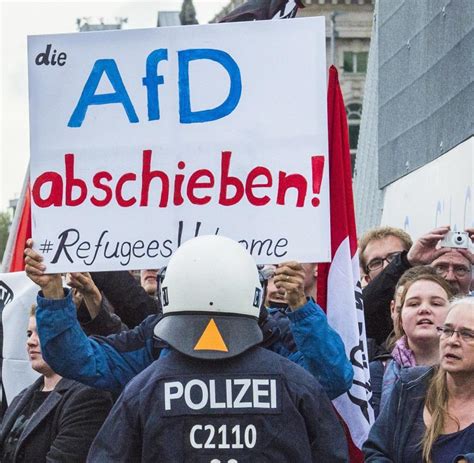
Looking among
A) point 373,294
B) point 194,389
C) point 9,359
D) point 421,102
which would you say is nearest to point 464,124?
point 421,102

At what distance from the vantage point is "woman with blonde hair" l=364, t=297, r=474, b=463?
16.9ft

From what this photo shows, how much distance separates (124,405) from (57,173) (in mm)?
1313

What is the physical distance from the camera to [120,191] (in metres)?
5.48

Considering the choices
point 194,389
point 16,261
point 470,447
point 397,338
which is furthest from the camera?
point 16,261

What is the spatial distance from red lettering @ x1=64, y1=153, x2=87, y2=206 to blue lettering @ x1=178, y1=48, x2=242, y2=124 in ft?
1.39

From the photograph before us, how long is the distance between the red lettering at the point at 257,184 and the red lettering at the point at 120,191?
1.38 feet

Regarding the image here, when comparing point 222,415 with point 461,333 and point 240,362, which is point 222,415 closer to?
point 240,362

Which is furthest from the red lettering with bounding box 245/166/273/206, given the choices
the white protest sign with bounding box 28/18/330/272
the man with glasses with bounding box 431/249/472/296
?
the man with glasses with bounding box 431/249/472/296

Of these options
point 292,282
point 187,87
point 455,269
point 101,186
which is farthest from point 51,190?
point 455,269

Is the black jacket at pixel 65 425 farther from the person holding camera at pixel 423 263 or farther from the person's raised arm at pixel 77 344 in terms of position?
the person holding camera at pixel 423 263

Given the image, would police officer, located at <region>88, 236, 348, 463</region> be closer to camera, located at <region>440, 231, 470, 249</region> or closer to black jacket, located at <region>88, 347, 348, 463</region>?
black jacket, located at <region>88, 347, 348, 463</region>

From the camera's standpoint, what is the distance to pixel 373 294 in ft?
21.8

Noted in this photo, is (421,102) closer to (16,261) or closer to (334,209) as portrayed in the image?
(16,261)

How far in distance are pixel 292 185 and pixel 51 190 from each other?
34.3 inches
